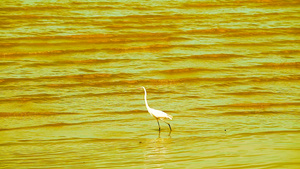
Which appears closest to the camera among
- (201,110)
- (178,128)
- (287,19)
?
(178,128)

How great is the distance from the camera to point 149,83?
11.4 m

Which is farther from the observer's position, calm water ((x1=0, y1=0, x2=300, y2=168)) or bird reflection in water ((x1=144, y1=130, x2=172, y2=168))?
calm water ((x1=0, y1=0, x2=300, y2=168))

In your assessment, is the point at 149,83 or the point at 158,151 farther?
the point at 149,83

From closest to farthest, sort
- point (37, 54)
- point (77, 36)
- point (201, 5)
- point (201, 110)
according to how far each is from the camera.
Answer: point (201, 110)
point (37, 54)
point (77, 36)
point (201, 5)

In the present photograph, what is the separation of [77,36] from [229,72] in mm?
4089

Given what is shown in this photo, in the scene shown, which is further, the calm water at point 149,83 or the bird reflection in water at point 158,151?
the calm water at point 149,83

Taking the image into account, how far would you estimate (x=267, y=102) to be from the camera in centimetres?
998

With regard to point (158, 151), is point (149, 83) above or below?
below

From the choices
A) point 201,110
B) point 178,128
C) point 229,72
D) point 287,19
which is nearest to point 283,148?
point 178,128

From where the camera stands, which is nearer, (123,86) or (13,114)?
(13,114)

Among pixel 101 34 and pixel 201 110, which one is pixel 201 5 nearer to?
pixel 101 34

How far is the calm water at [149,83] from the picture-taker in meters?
6.91

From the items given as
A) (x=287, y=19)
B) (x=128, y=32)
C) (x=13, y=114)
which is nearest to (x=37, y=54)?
(x=128, y=32)

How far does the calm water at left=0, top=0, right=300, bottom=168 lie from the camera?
6.91 meters
